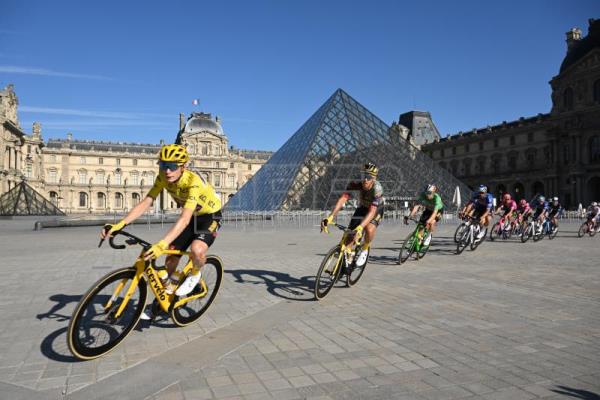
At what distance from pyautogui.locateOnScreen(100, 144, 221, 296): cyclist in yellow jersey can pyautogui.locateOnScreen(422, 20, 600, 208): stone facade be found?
179 ft

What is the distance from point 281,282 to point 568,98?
5671 centimetres

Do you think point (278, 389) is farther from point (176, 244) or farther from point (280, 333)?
point (176, 244)

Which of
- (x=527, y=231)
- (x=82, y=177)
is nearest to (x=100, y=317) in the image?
(x=527, y=231)

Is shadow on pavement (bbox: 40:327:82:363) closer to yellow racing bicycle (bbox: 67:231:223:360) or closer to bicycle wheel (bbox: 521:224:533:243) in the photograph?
yellow racing bicycle (bbox: 67:231:223:360)

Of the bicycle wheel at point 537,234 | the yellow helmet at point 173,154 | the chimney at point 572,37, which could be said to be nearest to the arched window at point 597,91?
the chimney at point 572,37

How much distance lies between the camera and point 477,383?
2916mm

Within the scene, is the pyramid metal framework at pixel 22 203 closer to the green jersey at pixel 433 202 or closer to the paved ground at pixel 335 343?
the paved ground at pixel 335 343

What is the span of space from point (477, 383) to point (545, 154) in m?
61.0

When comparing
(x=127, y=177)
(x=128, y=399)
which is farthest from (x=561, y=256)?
(x=127, y=177)

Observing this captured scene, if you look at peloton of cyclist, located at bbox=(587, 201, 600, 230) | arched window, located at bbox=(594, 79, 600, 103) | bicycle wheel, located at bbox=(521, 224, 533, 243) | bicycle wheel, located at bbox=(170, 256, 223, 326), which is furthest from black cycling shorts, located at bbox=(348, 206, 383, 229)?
arched window, located at bbox=(594, 79, 600, 103)

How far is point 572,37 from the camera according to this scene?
57.2m

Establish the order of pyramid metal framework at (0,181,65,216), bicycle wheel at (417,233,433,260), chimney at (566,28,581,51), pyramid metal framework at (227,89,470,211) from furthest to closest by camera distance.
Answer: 1. chimney at (566,28,581,51)
2. pyramid metal framework at (0,181,65,216)
3. pyramid metal framework at (227,89,470,211)
4. bicycle wheel at (417,233,433,260)

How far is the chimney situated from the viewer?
186 feet

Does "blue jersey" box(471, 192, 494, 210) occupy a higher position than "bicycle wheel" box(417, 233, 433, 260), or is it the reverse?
"blue jersey" box(471, 192, 494, 210)
